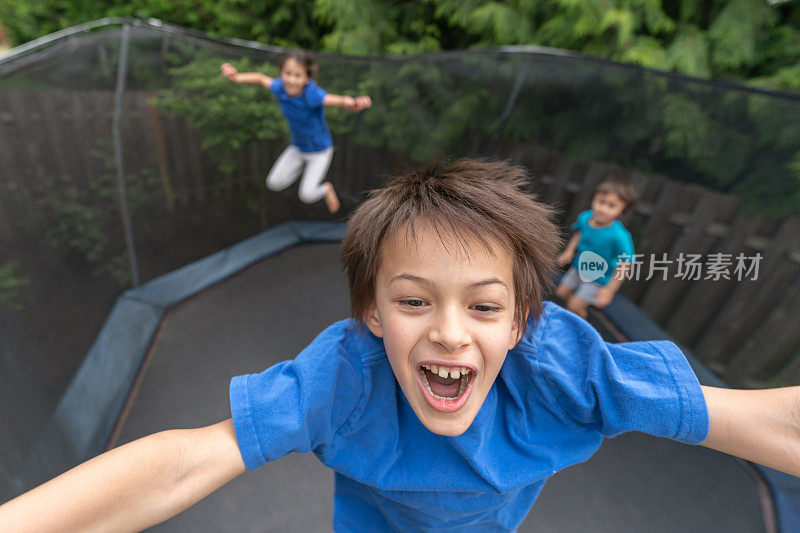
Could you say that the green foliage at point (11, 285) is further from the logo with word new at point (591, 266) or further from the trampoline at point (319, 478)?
the logo with word new at point (591, 266)

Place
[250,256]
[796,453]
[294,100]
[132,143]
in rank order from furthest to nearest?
[250,256]
[294,100]
[132,143]
[796,453]

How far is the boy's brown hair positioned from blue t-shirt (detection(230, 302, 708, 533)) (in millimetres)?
55

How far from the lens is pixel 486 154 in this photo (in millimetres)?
1958

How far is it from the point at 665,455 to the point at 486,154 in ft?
4.20

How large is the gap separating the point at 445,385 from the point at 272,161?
1687mm

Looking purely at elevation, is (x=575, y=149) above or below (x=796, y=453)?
above

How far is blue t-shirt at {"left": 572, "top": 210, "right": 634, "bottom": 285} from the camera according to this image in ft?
4.58

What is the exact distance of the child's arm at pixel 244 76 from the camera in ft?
5.18

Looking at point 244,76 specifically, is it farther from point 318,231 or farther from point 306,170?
point 318,231

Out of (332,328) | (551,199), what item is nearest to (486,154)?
(551,199)

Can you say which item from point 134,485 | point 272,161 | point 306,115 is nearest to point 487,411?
point 134,485

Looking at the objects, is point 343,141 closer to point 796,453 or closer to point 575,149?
point 575,149

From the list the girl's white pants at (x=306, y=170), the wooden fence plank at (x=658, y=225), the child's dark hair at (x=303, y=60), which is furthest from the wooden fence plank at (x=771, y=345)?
the child's dark hair at (x=303, y=60)

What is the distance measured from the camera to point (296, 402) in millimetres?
416
